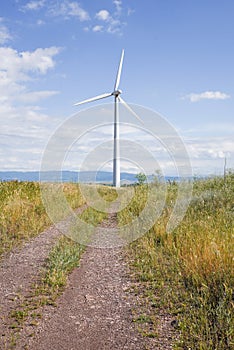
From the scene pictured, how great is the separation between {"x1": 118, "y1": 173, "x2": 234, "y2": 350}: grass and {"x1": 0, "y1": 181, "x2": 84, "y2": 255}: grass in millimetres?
3110

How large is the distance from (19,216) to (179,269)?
633cm

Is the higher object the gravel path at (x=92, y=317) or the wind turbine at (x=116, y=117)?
the wind turbine at (x=116, y=117)

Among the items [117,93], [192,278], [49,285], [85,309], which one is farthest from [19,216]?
[117,93]

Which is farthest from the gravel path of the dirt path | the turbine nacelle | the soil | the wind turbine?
the turbine nacelle

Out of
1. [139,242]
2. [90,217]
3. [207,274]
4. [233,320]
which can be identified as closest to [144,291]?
[207,274]

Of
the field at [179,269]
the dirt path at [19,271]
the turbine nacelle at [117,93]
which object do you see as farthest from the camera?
the turbine nacelle at [117,93]

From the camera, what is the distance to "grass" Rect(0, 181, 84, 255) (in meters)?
10.2

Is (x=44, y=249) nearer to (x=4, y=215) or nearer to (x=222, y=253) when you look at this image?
(x=4, y=215)

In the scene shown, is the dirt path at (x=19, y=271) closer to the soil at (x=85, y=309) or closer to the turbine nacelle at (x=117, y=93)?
the soil at (x=85, y=309)

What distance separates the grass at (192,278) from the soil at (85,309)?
29 cm

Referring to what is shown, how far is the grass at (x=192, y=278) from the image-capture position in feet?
15.8

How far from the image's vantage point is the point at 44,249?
9.33 meters

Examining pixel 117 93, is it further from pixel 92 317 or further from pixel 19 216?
pixel 92 317

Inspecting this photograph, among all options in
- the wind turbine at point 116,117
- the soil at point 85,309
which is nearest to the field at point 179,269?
the soil at point 85,309
